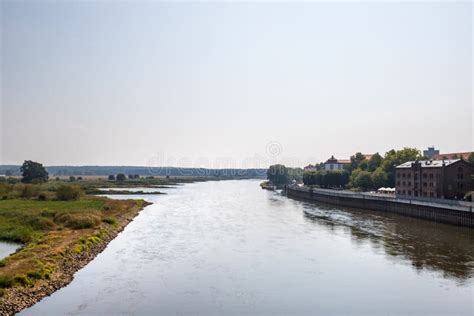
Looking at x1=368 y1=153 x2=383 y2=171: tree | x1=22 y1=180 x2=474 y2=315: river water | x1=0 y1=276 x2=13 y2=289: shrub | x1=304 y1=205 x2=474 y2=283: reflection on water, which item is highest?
x1=368 y1=153 x2=383 y2=171: tree

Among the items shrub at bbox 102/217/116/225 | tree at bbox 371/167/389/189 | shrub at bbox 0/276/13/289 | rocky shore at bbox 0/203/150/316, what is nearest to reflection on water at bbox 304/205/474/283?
rocky shore at bbox 0/203/150/316

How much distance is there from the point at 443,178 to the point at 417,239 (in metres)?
37.3

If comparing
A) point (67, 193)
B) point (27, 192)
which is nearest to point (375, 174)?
point (67, 193)

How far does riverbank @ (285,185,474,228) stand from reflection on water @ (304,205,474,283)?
125 centimetres

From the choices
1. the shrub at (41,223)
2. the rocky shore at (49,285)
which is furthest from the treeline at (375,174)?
the rocky shore at (49,285)

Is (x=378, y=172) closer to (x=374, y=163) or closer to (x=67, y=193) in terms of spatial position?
(x=374, y=163)

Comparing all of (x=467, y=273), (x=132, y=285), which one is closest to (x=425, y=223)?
(x=467, y=273)

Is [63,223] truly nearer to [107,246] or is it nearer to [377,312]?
[107,246]

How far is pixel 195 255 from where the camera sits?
43719 mm

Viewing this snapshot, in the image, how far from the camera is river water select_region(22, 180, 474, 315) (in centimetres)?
2773

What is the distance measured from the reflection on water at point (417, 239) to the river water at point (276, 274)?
0.40ft

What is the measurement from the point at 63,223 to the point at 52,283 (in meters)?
29.8

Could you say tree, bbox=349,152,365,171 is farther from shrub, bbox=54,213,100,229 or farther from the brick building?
shrub, bbox=54,213,100,229

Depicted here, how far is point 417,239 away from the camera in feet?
179
